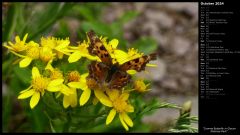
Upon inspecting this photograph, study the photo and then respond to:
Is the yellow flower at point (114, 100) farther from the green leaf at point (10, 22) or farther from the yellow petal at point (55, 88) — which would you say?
the green leaf at point (10, 22)

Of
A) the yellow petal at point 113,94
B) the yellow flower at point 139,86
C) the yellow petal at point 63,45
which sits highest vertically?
the yellow petal at point 63,45

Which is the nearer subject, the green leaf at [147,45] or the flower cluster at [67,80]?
the flower cluster at [67,80]

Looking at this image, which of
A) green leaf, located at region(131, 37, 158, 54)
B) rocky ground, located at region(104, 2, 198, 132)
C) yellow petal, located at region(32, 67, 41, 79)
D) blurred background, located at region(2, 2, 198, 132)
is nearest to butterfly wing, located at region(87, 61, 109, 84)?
yellow petal, located at region(32, 67, 41, 79)

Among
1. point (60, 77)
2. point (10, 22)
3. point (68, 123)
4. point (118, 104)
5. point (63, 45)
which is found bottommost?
point (68, 123)

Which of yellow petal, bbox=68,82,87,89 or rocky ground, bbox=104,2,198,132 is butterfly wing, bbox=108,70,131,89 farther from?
rocky ground, bbox=104,2,198,132

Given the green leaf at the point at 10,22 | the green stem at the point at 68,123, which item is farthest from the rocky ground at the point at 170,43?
the green stem at the point at 68,123

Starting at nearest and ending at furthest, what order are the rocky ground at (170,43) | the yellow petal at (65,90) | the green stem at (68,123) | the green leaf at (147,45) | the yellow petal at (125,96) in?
1. the yellow petal at (65,90)
2. the yellow petal at (125,96)
3. the green stem at (68,123)
4. the green leaf at (147,45)
5. the rocky ground at (170,43)

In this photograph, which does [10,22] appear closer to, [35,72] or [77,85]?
[35,72]

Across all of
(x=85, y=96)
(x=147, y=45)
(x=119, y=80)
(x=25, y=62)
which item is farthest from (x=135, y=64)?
(x=147, y=45)
